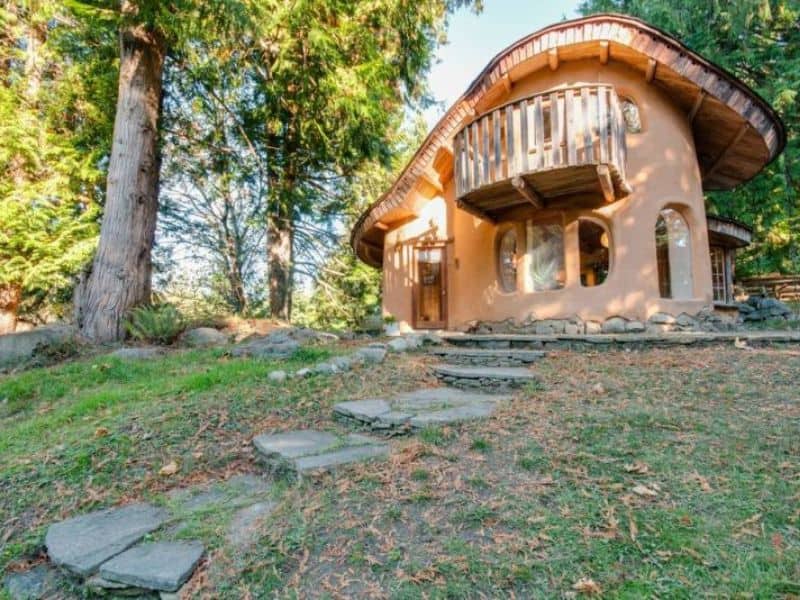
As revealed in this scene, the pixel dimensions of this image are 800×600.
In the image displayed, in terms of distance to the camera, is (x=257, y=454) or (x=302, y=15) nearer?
(x=257, y=454)

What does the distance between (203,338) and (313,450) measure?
4.90 m

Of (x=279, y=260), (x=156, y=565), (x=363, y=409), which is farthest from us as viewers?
(x=279, y=260)

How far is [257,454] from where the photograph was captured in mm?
2988

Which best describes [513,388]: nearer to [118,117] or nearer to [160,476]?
[160,476]

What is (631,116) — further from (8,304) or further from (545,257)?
(8,304)

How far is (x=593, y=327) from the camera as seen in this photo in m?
7.08

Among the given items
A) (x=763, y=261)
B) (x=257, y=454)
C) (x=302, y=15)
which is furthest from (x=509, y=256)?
(x=763, y=261)

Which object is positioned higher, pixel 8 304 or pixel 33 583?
pixel 8 304

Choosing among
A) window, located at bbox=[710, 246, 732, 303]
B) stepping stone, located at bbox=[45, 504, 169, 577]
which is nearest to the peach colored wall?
window, located at bbox=[710, 246, 732, 303]

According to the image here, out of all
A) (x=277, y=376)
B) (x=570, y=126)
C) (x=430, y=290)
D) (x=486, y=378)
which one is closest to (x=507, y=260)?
(x=430, y=290)

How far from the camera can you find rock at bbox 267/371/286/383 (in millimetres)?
4469

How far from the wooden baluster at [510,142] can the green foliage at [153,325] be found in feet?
19.2

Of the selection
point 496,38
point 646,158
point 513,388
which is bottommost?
point 513,388

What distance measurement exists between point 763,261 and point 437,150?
45.5ft
